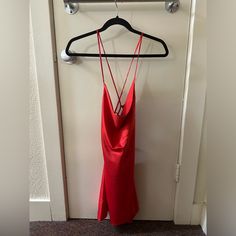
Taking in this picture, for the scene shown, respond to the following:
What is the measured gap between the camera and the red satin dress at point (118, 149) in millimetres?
1146

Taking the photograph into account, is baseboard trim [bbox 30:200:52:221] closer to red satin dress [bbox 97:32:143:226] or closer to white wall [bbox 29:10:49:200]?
white wall [bbox 29:10:49:200]

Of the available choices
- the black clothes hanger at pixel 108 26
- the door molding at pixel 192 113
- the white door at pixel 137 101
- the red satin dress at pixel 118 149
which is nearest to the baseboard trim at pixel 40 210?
the white door at pixel 137 101

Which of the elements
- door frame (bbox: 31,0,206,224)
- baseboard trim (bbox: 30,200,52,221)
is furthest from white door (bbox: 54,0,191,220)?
baseboard trim (bbox: 30,200,52,221)

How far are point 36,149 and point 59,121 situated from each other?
0.21 metres


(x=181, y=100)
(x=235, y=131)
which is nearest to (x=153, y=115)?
(x=181, y=100)

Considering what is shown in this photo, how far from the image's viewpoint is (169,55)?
1185mm

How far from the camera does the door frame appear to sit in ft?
3.73

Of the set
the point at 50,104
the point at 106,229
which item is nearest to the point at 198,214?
the point at 106,229

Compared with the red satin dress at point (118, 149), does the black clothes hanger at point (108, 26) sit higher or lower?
higher

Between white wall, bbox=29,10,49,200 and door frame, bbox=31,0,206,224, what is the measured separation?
0.03 metres

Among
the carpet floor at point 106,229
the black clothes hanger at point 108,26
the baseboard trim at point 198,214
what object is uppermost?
the black clothes hanger at point 108,26

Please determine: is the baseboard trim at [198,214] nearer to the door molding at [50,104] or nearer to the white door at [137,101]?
the white door at [137,101]

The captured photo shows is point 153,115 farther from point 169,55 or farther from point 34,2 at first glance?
point 34,2

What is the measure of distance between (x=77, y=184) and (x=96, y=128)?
0.36 metres
